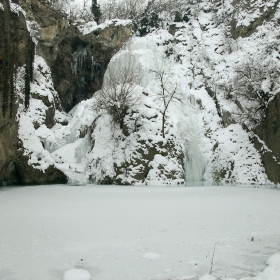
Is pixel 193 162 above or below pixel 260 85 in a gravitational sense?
below

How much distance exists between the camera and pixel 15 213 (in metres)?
5.38

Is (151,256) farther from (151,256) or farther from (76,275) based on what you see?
(76,275)

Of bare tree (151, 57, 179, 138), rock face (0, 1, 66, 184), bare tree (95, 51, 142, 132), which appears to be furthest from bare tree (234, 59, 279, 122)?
rock face (0, 1, 66, 184)

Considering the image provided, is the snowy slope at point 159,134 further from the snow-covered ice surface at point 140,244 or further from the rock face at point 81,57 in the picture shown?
the snow-covered ice surface at point 140,244

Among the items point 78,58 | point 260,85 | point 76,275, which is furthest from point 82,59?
point 76,275

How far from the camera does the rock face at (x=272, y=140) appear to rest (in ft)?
45.2

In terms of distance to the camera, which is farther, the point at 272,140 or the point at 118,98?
the point at 118,98

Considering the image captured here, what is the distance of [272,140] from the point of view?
1441cm

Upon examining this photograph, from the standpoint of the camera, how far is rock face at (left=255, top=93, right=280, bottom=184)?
45.2ft

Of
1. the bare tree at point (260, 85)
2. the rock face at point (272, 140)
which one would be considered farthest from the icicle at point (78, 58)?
the rock face at point (272, 140)

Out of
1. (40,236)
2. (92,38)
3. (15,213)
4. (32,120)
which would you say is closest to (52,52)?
(92,38)

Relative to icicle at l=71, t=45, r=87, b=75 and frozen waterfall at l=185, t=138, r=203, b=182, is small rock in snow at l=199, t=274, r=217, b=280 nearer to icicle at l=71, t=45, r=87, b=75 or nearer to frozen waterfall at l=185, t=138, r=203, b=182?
frozen waterfall at l=185, t=138, r=203, b=182

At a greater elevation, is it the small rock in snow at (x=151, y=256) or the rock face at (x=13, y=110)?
the rock face at (x=13, y=110)

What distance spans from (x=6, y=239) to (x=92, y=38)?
2427 cm
